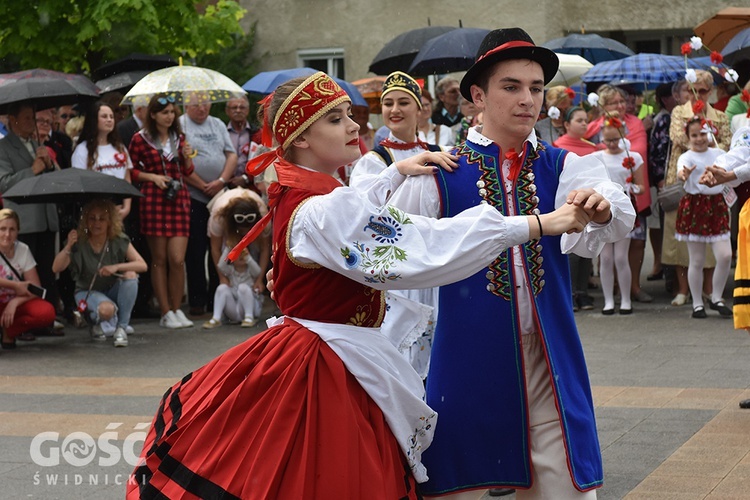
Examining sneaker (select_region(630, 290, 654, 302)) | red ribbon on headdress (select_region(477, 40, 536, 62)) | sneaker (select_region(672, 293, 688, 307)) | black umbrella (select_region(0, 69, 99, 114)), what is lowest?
sneaker (select_region(630, 290, 654, 302))

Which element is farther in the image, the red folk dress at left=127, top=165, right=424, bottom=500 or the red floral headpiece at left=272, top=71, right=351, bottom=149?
the red floral headpiece at left=272, top=71, right=351, bottom=149

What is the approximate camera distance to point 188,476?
139 inches

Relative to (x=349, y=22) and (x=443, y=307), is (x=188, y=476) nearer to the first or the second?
(x=443, y=307)

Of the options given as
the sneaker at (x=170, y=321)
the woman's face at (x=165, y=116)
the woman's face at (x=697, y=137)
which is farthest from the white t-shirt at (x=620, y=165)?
the sneaker at (x=170, y=321)

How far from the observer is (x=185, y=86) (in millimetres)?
11297

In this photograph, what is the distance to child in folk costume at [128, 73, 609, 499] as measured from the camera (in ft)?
11.2

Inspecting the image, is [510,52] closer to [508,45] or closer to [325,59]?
[508,45]

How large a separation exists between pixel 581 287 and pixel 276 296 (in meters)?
8.06

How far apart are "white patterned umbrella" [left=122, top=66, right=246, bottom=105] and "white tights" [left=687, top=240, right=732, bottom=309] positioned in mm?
4684

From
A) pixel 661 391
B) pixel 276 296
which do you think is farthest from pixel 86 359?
pixel 276 296

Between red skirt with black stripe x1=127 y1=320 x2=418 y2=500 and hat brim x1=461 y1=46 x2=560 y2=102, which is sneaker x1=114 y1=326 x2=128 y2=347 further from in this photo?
hat brim x1=461 y1=46 x2=560 y2=102

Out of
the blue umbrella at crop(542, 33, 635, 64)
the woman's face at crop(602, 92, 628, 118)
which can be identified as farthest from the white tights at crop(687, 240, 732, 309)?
the blue umbrella at crop(542, 33, 635, 64)

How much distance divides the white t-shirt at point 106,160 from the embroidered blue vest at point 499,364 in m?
7.35

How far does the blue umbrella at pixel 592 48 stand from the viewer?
50.3 ft
